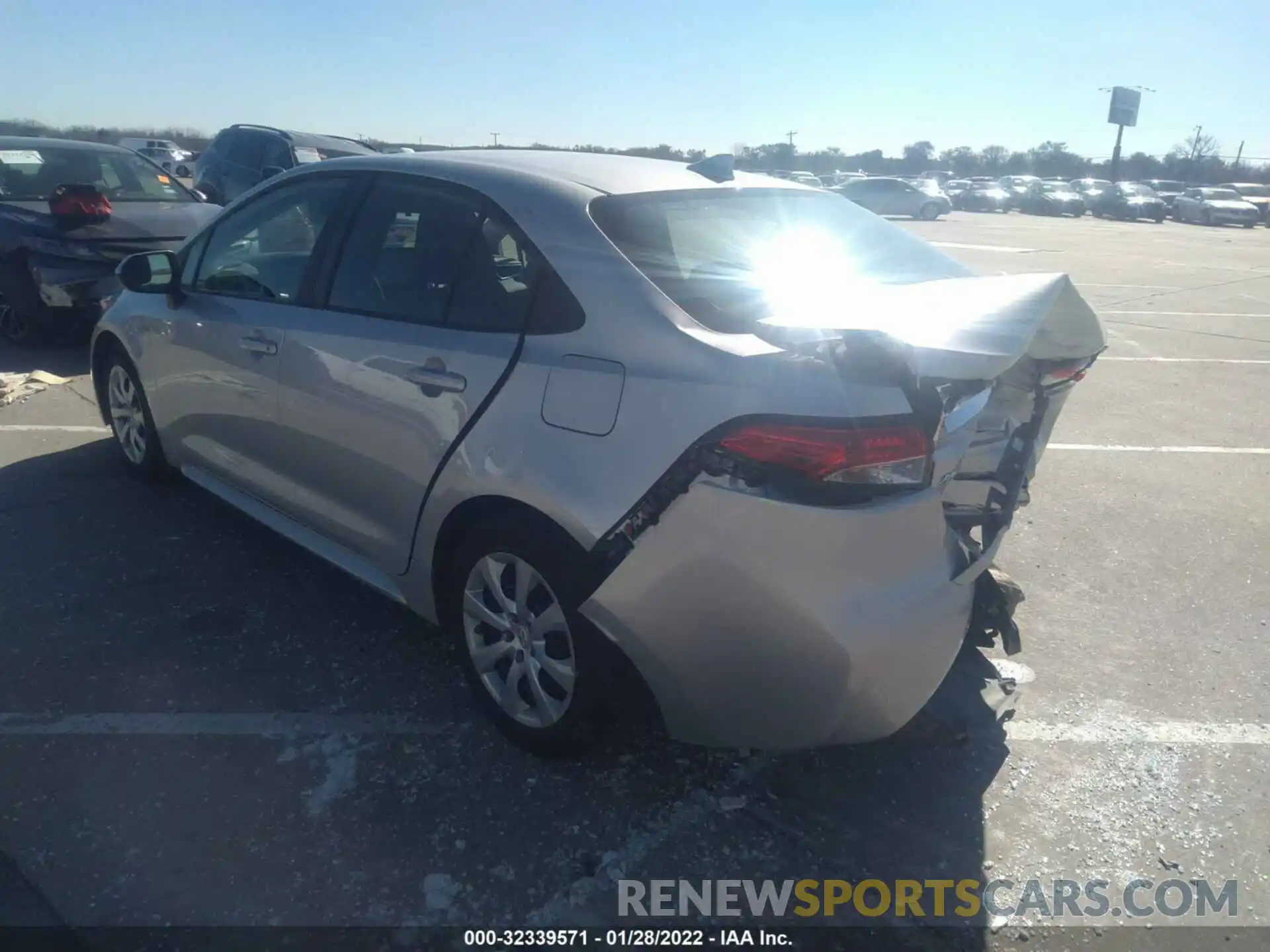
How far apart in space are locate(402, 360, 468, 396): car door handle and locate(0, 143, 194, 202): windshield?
6.78 metres

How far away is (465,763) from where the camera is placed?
2977 millimetres

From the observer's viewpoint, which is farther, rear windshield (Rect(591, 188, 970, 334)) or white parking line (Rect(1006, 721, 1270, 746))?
white parking line (Rect(1006, 721, 1270, 746))

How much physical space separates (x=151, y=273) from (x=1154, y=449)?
5882 mm

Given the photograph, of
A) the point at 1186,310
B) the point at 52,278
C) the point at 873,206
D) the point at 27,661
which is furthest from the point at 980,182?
the point at 27,661

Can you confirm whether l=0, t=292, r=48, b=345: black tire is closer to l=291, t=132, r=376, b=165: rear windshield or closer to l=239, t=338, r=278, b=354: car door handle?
l=239, t=338, r=278, b=354: car door handle

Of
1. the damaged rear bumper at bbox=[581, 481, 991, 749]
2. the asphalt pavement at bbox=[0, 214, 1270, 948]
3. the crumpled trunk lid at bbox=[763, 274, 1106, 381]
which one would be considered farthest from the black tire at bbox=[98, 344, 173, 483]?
the crumpled trunk lid at bbox=[763, 274, 1106, 381]

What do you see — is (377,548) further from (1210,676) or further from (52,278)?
(52,278)

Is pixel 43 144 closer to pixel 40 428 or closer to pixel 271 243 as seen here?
pixel 40 428

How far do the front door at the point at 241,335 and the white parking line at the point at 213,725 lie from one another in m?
0.98

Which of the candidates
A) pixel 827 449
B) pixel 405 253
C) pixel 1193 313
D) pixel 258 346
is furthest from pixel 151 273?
pixel 1193 313

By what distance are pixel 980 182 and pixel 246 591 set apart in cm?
5555

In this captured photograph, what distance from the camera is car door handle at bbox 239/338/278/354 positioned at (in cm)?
368

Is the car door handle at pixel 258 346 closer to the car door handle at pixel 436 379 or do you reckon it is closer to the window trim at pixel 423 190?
the window trim at pixel 423 190

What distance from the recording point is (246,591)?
4004mm
